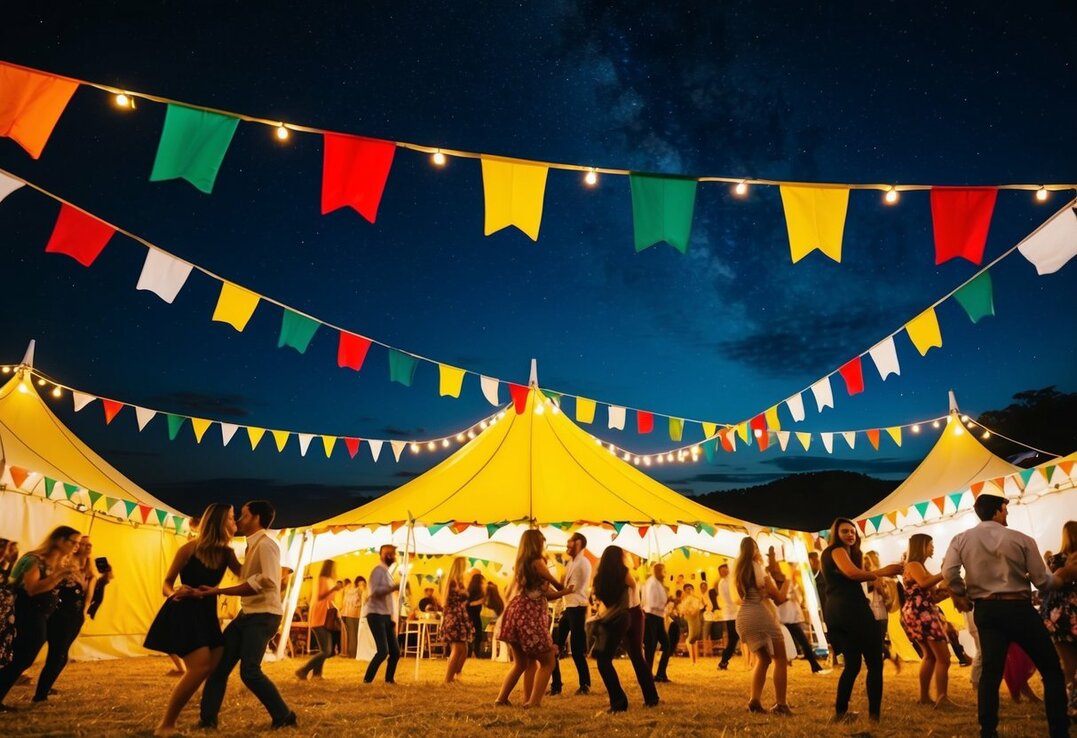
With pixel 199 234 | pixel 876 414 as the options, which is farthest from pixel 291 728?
pixel 876 414

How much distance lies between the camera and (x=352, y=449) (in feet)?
40.7

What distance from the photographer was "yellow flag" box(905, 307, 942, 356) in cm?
699

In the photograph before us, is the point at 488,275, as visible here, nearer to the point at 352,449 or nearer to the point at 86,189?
the point at 352,449

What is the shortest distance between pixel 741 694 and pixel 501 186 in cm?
508

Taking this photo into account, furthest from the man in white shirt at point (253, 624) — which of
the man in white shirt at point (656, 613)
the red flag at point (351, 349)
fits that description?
the red flag at point (351, 349)

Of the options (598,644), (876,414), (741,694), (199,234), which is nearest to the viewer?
(598,644)

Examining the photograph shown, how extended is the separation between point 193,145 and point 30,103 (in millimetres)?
918

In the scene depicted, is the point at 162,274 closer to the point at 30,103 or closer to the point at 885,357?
the point at 30,103

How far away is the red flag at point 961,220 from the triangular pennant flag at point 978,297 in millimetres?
1580

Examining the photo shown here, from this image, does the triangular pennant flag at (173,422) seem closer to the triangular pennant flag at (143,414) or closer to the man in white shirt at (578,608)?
the triangular pennant flag at (143,414)

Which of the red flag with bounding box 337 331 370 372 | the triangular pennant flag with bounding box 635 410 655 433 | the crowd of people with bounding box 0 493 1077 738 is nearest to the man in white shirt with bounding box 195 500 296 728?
the crowd of people with bounding box 0 493 1077 738

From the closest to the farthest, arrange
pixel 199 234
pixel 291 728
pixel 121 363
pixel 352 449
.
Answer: pixel 291 728
pixel 352 449
pixel 199 234
pixel 121 363

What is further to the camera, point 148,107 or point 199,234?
point 199,234

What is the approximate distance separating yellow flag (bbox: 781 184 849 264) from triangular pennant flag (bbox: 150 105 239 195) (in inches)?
153
